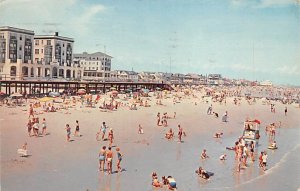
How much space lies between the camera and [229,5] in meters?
8.58

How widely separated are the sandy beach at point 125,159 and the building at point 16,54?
8.78m

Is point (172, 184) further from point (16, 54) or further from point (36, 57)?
point (36, 57)

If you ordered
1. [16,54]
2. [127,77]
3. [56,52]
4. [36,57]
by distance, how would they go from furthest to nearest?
[127,77] → [56,52] → [36,57] → [16,54]

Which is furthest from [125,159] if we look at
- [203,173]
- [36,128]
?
[36,128]

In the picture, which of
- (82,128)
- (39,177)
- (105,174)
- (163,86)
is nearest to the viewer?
(39,177)

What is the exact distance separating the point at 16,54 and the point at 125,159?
20739 mm

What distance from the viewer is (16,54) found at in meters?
26.4

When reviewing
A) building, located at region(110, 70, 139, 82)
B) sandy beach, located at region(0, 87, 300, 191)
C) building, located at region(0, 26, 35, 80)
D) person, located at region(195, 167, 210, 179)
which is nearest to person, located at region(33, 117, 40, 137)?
sandy beach, located at region(0, 87, 300, 191)

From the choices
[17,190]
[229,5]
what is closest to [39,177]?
[17,190]

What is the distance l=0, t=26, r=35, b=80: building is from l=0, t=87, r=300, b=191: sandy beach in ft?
28.8

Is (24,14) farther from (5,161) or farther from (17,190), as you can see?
(17,190)

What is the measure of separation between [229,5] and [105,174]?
4556 millimetres

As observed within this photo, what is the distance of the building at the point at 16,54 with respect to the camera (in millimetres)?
20225

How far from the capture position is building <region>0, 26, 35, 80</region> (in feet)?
66.4
